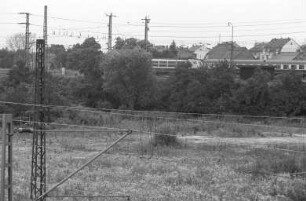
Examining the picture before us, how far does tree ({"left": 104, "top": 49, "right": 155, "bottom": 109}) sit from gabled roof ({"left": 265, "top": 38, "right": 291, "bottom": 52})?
162ft

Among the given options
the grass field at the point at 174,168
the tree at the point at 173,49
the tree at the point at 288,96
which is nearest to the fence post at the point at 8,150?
the grass field at the point at 174,168

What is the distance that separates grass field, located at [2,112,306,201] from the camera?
53.4 feet

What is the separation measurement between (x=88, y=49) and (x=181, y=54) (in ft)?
130

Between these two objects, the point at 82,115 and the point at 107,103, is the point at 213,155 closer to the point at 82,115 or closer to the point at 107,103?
the point at 82,115

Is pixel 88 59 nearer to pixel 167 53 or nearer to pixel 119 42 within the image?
pixel 119 42

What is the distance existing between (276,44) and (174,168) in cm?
8189

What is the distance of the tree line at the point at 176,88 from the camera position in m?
52.1

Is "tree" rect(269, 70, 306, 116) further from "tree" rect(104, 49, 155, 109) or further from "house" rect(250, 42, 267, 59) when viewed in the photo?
"house" rect(250, 42, 267, 59)

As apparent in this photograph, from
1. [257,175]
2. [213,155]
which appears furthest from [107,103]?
[257,175]

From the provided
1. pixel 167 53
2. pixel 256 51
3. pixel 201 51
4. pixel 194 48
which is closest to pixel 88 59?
pixel 167 53

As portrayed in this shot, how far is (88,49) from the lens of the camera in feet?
202

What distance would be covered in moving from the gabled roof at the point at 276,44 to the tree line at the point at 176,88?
44.6 metres

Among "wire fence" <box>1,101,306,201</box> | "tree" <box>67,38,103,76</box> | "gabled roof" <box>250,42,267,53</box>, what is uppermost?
"gabled roof" <box>250,42,267,53</box>

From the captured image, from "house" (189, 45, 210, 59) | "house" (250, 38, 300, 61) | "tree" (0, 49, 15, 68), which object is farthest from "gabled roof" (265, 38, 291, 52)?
"tree" (0, 49, 15, 68)
